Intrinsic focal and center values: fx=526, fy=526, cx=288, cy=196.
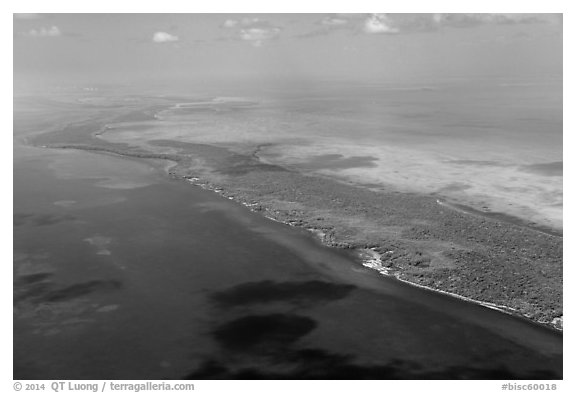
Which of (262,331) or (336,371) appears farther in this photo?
(262,331)

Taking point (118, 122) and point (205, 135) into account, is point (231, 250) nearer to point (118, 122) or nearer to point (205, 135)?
point (205, 135)

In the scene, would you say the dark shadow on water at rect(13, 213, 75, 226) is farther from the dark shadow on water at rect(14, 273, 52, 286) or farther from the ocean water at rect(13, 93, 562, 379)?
the dark shadow on water at rect(14, 273, 52, 286)

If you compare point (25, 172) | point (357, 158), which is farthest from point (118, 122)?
point (357, 158)

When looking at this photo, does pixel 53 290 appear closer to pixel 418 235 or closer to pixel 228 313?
pixel 228 313

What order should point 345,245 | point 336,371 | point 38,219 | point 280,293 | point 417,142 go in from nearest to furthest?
point 336,371
point 280,293
point 345,245
point 38,219
point 417,142

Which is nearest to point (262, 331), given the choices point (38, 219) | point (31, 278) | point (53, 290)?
point (53, 290)

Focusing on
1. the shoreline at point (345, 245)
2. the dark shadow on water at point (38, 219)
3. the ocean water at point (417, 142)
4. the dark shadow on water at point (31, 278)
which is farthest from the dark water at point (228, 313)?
the ocean water at point (417, 142)

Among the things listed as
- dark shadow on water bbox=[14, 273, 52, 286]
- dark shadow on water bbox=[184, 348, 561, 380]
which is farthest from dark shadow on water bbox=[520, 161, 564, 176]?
dark shadow on water bbox=[14, 273, 52, 286]

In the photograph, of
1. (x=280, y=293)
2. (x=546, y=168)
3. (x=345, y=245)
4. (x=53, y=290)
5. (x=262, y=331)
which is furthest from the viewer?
(x=546, y=168)
